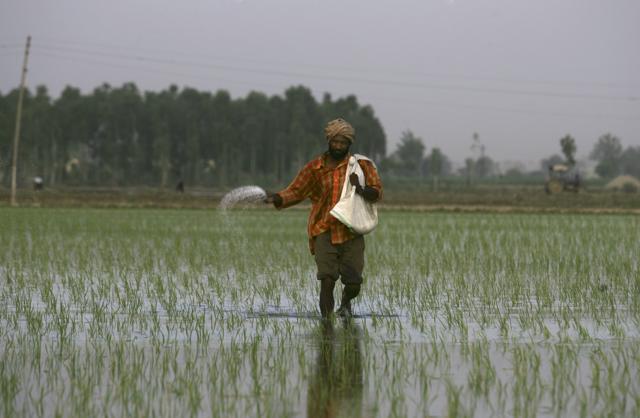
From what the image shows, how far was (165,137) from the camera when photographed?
4021 inches

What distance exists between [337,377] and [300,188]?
3079mm

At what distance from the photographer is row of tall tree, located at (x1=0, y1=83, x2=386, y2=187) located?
105 m

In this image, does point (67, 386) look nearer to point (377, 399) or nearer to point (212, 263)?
point (377, 399)

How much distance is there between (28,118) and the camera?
325 feet

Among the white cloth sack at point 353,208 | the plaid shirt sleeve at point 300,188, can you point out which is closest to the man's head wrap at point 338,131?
the white cloth sack at point 353,208

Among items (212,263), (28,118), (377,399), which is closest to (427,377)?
(377,399)

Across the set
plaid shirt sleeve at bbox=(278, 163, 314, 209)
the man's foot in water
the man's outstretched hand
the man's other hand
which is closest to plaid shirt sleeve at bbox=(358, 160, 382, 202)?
the man's other hand

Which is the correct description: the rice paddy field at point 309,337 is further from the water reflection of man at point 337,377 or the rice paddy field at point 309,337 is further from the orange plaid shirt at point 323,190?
the orange plaid shirt at point 323,190

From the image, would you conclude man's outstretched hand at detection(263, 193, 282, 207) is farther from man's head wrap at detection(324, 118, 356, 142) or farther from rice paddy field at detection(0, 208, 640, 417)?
rice paddy field at detection(0, 208, 640, 417)

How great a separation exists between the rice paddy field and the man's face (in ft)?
4.00

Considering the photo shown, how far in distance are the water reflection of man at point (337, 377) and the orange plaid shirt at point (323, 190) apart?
0.94 meters

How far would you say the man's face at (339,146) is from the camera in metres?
8.98

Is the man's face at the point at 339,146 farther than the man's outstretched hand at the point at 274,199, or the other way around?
the man's outstretched hand at the point at 274,199

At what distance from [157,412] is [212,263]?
32.5 ft
